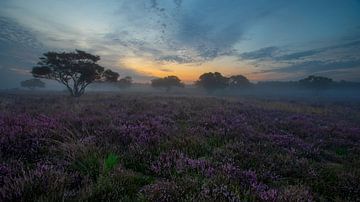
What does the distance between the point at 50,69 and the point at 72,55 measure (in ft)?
11.9

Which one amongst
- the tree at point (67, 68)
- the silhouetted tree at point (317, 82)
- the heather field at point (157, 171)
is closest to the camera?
the heather field at point (157, 171)

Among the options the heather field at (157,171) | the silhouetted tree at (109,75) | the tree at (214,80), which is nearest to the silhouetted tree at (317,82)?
the tree at (214,80)

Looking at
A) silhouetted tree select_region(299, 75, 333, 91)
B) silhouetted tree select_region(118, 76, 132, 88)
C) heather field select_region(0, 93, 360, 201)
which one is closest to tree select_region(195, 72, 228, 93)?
silhouetted tree select_region(299, 75, 333, 91)

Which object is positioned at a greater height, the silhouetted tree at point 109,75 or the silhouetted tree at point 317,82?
the silhouetted tree at point 109,75

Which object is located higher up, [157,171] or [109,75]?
[109,75]

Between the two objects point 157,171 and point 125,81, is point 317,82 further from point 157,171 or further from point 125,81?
point 157,171

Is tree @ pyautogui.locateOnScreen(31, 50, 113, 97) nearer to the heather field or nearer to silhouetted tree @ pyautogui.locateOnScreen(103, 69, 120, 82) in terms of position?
silhouetted tree @ pyautogui.locateOnScreen(103, 69, 120, 82)

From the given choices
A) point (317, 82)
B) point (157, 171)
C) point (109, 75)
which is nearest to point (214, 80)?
point (317, 82)

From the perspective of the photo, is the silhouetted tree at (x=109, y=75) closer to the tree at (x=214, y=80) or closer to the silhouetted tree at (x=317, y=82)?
the tree at (x=214, y=80)

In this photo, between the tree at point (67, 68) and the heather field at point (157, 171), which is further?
the tree at point (67, 68)

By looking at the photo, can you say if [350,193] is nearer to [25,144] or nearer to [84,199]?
A: [84,199]

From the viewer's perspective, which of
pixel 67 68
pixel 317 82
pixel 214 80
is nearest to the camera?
pixel 67 68

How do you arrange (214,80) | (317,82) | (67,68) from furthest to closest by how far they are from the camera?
(317,82) < (214,80) < (67,68)

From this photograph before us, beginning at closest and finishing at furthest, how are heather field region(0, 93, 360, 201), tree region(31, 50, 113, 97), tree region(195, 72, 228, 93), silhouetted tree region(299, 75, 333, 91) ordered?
heather field region(0, 93, 360, 201) < tree region(31, 50, 113, 97) < tree region(195, 72, 228, 93) < silhouetted tree region(299, 75, 333, 91)
